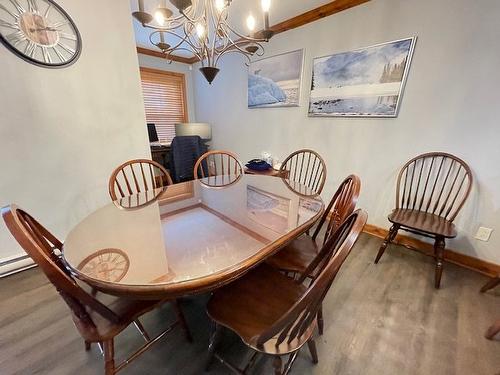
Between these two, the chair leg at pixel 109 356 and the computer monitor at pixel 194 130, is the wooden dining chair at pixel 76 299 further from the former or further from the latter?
the computer monitor at pixel 194 130

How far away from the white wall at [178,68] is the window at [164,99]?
7 centimetres

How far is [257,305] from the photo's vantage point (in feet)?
2.99

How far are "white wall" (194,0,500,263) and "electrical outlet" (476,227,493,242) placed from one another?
38mm

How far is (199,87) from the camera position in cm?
401

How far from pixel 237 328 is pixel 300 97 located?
2537mm

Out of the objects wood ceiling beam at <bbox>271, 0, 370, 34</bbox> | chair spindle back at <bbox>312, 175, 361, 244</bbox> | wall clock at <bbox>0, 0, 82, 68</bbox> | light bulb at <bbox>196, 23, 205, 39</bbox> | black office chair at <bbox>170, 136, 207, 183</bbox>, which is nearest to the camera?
chair spindle back at <bbox>312, 175, 361, 244</bbox>

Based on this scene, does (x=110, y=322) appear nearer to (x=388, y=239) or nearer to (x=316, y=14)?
(x=388, y=239)

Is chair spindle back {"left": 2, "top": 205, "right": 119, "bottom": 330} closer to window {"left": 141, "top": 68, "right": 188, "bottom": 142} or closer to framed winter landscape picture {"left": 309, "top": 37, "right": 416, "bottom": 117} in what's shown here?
framed winter landscape picture {"left": 309, "top": 37, "right": 416, "bottom": 117}

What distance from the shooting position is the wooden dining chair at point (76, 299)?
632 millimetres

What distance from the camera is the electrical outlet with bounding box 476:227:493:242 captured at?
1.68 m

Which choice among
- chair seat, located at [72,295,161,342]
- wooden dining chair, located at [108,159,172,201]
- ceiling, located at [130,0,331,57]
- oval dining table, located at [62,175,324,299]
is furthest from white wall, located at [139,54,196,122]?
chair seat, located at [72,295,161,342]

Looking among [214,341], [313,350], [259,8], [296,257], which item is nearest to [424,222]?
[296,257]

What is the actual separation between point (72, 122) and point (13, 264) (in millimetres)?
1234

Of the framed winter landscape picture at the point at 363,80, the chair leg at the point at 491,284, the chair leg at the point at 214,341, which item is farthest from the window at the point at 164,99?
the chair leg at the point at 491,284
